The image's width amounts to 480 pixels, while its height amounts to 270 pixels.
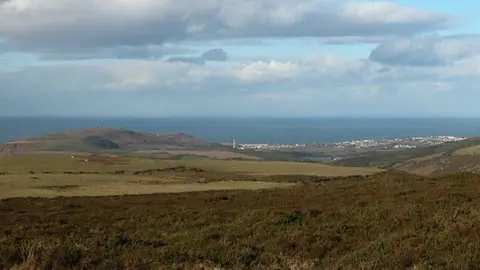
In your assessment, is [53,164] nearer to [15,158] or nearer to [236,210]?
[15,158]

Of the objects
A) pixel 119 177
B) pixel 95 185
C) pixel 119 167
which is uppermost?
pixel 95 185

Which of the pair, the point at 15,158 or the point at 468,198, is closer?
the point at 468,198

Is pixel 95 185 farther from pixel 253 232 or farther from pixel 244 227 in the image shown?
pixel 253 232

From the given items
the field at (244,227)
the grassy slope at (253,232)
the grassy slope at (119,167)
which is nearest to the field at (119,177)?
the grassy slope at (119,167)

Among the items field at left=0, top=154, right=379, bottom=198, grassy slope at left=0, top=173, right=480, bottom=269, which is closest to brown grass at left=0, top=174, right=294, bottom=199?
field at left=0, top=154, right=379, bottom=198

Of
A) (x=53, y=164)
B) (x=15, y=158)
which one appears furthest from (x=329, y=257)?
(x=15, y=158)

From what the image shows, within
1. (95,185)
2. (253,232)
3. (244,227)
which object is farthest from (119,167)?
(253,232)
